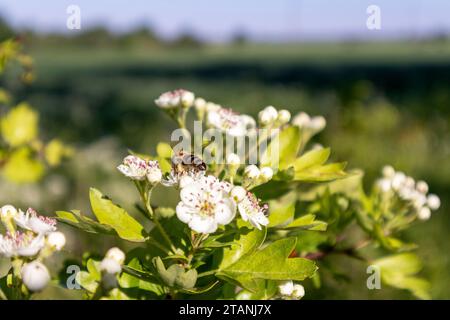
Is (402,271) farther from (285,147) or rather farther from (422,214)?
(285,147)

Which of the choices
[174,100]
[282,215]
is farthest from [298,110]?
[282,215]

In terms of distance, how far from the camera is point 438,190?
12.5 ft

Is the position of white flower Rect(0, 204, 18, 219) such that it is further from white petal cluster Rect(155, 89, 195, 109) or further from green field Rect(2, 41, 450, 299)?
green field Rect(2, 41, 450, 299)

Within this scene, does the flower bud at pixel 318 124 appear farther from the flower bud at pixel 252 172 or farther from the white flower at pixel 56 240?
the white flower at pixel 56 240

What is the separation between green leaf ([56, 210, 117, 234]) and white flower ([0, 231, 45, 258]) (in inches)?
1.6

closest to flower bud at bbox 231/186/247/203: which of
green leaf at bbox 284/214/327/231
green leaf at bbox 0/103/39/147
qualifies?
green leaf at bbox 284/214/327/231

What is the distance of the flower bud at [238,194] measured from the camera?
67 cm

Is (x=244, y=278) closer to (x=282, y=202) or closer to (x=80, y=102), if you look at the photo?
(x=282, y=202)

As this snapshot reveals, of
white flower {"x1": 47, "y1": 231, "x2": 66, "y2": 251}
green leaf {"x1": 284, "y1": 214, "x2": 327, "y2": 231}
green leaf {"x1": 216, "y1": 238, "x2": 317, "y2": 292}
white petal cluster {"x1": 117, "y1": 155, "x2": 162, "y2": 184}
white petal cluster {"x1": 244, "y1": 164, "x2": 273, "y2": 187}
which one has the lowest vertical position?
green leaf {"x1": 216, "y1": 238, "x2": 317, "y2": 292}

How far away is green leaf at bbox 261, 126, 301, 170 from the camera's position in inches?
33.8

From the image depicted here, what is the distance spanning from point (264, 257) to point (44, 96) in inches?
420

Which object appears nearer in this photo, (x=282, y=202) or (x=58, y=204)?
(x=282, y=202)

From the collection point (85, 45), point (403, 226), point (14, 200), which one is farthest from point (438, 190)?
point (85, 45)

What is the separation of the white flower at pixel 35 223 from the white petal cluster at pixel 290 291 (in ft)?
0.98
